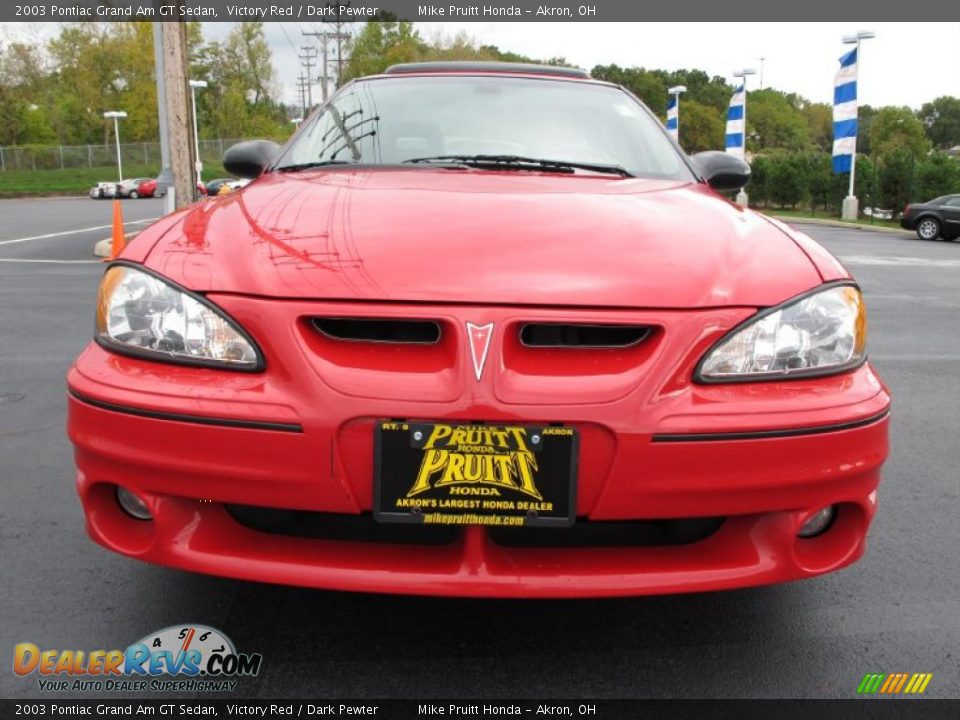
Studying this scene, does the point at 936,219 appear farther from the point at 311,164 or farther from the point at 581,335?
the point at 581,335

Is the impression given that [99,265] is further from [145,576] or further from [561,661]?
[561,661]

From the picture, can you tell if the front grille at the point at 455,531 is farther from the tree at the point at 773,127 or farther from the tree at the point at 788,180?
the tree at the point at 773,127

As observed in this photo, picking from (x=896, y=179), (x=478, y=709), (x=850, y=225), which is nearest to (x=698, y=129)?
(x=896, y=179)

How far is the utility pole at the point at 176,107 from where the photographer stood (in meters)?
13.0

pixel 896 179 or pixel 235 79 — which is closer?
pixel 896 179

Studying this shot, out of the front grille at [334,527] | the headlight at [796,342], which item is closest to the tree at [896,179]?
the headlight at [796,342]

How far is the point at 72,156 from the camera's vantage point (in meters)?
53.0

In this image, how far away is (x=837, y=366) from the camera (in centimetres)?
191

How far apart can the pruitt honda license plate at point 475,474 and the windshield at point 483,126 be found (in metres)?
1.37

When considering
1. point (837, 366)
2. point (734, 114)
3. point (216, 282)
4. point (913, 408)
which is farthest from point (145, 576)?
point (734, 114)

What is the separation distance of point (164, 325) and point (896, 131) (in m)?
93.0

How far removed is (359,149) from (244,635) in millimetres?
1586

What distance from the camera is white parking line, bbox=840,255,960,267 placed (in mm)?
13250

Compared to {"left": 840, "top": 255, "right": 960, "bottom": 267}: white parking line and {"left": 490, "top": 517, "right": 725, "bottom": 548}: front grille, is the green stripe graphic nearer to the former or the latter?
{"left": 490, "top": 517, "right": 725, "bottom": 548}: front grille
